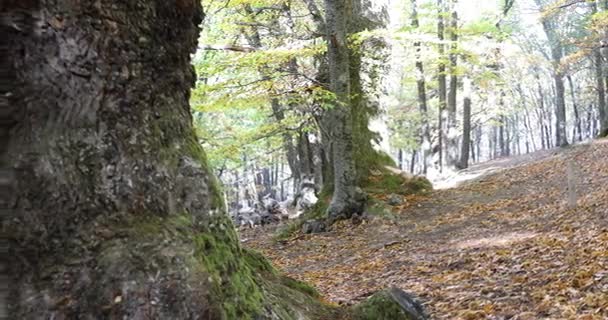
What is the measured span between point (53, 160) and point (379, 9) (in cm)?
1302

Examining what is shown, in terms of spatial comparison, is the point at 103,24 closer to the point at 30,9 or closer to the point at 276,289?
the point at 30,9

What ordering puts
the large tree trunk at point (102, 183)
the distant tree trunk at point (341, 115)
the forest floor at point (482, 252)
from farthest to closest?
1. the distant tree trunk at point (341, 115)
2. the forest floor at point (482, 252)
3. the large tree trunk at point (102, 183)

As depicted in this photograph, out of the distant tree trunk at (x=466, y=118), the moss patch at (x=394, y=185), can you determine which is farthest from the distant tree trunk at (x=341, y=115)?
the distant tree trunk at (x=466, y=118)

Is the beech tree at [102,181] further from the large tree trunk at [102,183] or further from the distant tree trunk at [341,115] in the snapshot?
the distant tree trunk at [341,115]

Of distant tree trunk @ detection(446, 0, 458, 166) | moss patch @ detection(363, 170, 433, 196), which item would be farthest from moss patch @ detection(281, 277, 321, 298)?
distant tree trunk @ detection(446, 0, 458, 166)

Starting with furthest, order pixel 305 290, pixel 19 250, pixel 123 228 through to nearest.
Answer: pixel 305 290 → pixel 123 228 → pixel 19 250

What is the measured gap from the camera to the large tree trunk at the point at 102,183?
227 centimetres

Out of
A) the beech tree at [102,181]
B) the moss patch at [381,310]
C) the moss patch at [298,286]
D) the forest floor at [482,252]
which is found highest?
the beech tree at [102,181]

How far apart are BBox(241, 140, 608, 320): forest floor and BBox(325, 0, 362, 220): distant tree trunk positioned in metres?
0.61

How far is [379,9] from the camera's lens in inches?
564

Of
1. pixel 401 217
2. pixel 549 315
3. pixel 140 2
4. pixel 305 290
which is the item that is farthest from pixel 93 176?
pixel 401 217

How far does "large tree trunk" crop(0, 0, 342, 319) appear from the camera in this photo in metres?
2.27

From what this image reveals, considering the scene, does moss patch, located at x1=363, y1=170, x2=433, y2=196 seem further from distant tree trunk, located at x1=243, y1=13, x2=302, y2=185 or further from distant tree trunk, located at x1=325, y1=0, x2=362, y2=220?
distant tree trunk, located at x1=243, y1=13, x2=302, y2=185

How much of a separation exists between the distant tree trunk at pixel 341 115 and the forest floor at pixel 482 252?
1.99 ft
